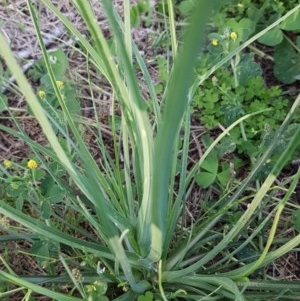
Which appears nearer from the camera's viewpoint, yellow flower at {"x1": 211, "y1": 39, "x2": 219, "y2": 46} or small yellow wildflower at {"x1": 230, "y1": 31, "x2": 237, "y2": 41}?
small yellow wildflower at {"x1": 230, "y1": 31, "x2": 237, "y2": 41}

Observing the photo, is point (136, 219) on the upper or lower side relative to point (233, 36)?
lower

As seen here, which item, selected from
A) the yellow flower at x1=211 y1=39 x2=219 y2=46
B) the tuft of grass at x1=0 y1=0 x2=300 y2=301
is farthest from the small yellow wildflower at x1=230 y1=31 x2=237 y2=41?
the tuft of grass at x1=0 y1=0 x2=300 y2=301

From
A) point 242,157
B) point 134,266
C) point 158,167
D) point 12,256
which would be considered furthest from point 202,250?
point 158,167

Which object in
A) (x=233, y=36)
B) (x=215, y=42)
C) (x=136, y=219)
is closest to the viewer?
(x=136, y=219)

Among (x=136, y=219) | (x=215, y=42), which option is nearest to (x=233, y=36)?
(x=215, y=42)

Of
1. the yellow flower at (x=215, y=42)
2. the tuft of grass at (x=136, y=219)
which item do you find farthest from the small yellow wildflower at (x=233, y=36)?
the tuft of grass at (x=136, y=219)

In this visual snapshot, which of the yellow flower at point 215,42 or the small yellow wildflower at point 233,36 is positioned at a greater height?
the small yellow wildflower at point 233,36

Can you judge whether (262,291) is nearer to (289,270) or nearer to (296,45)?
→ (289,270)

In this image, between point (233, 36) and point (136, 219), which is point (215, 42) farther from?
point (136, 219)

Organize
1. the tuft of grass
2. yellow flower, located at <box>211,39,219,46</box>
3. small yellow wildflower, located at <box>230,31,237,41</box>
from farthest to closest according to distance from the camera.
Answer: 1. yellow flower, located at <box>211,39,219,46</box>
2. small yellow wildflower, located at <box>230,31,237,41</box>
3. the tuft of grass

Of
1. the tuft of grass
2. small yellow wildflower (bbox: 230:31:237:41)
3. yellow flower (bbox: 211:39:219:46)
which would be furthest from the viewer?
yellow flower (bbox: 211:39:219:46)

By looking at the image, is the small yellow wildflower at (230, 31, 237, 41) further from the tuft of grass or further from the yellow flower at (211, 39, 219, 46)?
the tuft of grass

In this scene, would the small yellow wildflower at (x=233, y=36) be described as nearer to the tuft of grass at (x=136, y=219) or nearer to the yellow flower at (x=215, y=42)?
the yellow flower at (x=215, y=42)

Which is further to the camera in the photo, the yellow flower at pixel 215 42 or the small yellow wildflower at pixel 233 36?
the yellow flower at pixel 215 42
